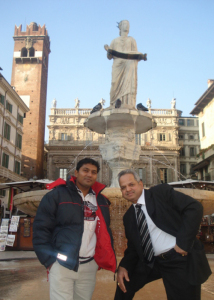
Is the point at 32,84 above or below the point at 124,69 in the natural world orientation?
above

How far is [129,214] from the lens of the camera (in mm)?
2711

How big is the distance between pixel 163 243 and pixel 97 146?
3993 cm

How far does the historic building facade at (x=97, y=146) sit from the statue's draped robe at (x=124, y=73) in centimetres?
3195

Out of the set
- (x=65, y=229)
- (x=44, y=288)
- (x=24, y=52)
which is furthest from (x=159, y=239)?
(x=24, y=52)

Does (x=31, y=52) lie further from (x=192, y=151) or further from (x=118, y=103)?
(x=118, y=103)

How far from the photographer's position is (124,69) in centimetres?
921

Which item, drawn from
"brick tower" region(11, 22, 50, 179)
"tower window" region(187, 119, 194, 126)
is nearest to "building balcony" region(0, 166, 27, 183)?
"brick tower" region(11, 22, 50, 179)

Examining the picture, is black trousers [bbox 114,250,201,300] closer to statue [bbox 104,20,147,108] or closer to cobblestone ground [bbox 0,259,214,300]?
cobblestone ground [bbox 0,259,214,300]

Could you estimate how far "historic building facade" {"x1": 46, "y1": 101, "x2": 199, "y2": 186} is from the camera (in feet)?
137

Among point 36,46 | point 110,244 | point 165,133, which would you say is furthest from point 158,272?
point 36,46

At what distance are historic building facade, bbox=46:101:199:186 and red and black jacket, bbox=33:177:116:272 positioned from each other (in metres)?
38.2

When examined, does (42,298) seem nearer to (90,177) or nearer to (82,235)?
(82,235)

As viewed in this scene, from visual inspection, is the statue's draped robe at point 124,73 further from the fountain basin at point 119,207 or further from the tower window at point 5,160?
the tower window at point 5,160

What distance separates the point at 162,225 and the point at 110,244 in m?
0.55
